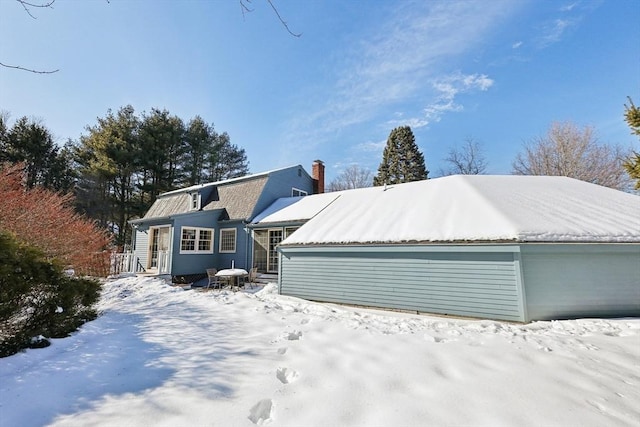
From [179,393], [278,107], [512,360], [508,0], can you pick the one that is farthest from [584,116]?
[179,393]

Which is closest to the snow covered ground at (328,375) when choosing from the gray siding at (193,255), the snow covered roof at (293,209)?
the snow covered roof at (293,209)

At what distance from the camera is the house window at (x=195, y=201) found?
16714 millimetres

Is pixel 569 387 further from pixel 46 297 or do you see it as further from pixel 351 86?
pixel 351 86

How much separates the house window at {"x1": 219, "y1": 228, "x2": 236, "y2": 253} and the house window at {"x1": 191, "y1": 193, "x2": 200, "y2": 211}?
2689 millimetres

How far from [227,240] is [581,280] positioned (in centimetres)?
1403

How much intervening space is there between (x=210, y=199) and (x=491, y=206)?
48.3ft

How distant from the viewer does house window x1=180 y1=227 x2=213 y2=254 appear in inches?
545

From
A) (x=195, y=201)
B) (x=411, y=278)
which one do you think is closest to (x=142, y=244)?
(x=195, y=201)

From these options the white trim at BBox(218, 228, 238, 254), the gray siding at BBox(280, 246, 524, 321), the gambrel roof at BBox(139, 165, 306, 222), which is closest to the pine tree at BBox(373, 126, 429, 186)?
the gambrel roof at BBox(139, 165, 306, 222)

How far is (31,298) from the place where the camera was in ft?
14.5

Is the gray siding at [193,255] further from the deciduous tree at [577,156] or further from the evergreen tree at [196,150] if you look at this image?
the deciduous tree at [577,156]

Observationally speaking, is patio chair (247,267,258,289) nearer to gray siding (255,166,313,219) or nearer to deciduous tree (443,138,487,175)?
gray siding (255,166,313,219)

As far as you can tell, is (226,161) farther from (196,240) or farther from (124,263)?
(196,240)

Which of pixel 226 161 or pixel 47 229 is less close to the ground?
pixel 226 161
